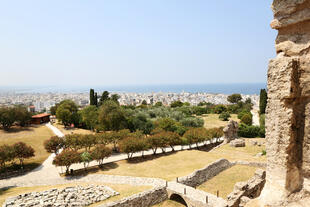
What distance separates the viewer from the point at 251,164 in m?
26.9

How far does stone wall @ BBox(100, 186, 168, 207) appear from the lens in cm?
1591

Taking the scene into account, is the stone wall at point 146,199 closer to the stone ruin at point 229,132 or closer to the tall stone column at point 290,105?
the tall stone column at point 290,105

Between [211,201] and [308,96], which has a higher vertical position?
[308,96]

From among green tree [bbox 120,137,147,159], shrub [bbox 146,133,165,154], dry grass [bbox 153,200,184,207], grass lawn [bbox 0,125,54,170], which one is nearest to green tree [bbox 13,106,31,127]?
grass lawn [bbox 0,125,54,170]

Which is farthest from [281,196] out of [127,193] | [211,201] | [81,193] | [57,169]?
[57,169]

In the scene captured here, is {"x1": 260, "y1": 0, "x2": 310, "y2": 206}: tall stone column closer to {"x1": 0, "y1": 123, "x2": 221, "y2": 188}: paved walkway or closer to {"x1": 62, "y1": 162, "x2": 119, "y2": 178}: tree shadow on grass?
{"x1": 62, "y1": 162, "x2": 119, "y2": 178}: tree shadow on grass

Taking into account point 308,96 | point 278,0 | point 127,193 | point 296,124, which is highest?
point 278,0

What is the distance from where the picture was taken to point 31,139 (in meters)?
39.4

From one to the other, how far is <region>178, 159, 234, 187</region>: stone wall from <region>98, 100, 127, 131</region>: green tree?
929 inches

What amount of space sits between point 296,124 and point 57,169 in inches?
1147

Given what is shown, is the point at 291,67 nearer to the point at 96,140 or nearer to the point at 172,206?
the point at 172,206

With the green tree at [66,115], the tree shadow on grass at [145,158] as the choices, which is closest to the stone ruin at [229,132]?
the tree shadow on grass at [145,158]

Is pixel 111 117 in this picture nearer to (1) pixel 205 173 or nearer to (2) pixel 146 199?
(1) pixel 205 173

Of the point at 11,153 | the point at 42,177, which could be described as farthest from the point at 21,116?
the point at 42,177
